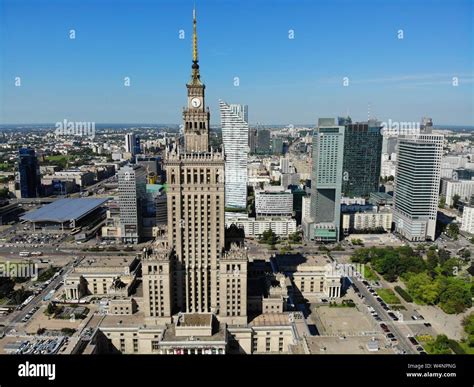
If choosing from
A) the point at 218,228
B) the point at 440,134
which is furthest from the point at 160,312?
the point at 440,134

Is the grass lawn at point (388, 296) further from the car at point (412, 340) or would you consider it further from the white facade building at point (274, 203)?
the white facade building at point (274, 203)

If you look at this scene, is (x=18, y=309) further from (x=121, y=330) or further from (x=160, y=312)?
(x=160, y=312)

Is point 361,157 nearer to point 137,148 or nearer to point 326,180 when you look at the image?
point 326,180

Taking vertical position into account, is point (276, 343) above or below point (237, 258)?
below

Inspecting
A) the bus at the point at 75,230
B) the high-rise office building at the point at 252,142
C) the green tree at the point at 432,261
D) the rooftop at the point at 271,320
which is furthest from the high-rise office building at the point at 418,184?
the high-rise office building at the point at 252,142

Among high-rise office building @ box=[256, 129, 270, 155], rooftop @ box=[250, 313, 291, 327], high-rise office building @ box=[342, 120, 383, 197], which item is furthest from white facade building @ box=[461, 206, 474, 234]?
high-rise office building @ box=[256, 129, 270, 155]
